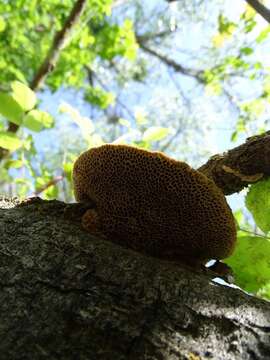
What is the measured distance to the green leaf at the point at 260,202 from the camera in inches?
39.1

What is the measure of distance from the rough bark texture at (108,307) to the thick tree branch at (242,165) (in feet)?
0.80

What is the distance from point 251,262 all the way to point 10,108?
0.82 metres

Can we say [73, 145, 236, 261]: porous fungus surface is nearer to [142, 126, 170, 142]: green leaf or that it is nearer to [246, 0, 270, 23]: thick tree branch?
[142, 126, 170, 142]: green leaf

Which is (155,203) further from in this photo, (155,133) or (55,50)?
(55,50)

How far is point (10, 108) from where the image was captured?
1289 millimetres

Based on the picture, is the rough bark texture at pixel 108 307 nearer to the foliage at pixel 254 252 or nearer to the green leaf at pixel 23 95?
the foliage at pixel 254 252

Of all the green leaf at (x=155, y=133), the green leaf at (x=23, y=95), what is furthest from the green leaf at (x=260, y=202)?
the green leaf at (x=23, y=95)

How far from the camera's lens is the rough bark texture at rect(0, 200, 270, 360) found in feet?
1.93

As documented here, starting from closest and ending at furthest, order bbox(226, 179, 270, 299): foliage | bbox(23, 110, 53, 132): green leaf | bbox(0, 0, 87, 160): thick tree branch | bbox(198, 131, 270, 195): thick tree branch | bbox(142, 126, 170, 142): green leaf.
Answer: bbox(198, 131, 270, 195): thick tree branch → bbox(226, 179, 270, 299): foliage → bbox(23, 110, 53, 132): green leaf → bbox(142, 126, 170, 142): green leaf → bbox(0, 0, 87, 160): thick tree branch

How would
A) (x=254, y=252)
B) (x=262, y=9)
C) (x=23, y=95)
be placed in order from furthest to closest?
1. (x=262, y=9)
2. (x=23, y=95)
3. (x=254, y=252)

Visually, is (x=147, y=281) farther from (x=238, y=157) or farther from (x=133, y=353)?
(x=238, y=157)

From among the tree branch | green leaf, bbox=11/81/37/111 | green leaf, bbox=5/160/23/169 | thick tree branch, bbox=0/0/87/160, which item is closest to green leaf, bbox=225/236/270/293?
green leaf, bbox=11/81/37/111

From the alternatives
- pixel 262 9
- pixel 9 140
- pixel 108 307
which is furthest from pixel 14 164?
pixel 108 307

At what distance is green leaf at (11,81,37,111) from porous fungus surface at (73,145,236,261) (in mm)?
460
